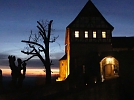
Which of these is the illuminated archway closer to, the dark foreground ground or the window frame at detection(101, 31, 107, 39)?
the dark foreground ground

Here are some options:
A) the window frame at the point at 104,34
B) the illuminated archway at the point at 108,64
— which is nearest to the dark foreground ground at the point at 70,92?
the illuminated archway at the point at 108,64

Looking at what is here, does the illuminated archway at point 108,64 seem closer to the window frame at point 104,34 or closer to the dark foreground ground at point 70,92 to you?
the dark foreground ground at point 70,92

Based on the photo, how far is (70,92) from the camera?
622 inches

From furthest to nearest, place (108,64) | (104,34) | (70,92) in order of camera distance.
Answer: (104,34), (108,64), (70,92)

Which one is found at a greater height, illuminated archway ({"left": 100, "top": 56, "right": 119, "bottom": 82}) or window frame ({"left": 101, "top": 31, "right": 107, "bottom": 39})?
window frame ({"left": 101, "top": 31, "right": 107, "bottom": 39})

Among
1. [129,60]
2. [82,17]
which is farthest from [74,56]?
[129,60]

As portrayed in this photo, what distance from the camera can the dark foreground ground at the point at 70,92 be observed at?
16.0m

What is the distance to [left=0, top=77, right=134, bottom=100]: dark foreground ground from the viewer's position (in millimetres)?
15984

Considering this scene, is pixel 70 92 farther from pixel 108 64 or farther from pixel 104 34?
pixel 104 34

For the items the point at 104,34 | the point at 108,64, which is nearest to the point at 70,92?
the point at 108,64

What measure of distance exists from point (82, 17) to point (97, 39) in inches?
140

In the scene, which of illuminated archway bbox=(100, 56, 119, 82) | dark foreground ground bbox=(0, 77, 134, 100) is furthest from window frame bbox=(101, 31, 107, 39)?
Answer: dark foreground ground bbox=(0, 77, 134, 100)

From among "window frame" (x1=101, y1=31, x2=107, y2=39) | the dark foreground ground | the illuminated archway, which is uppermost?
"window frame" (x1=101, y1=31, x2=107, y2=39)

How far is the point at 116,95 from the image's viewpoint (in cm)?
2322
